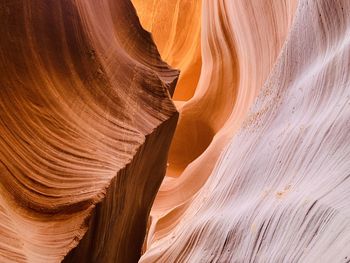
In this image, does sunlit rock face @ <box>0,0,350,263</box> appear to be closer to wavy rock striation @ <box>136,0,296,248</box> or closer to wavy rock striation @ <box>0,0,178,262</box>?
wavy rock striation @ <box>0,0,178,262</box>

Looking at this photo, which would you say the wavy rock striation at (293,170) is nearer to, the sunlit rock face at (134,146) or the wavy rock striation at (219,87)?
the sunlit rock face at (134,146)

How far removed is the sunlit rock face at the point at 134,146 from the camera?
954 mm

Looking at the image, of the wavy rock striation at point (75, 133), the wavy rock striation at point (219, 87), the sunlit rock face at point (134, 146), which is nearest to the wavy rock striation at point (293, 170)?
the sunlit rock face at point (134, 146)

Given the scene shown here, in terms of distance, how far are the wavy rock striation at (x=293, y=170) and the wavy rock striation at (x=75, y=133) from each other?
0.23 meters

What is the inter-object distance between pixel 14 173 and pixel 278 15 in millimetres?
1447

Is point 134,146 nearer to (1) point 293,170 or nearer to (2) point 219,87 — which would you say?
(1) point 293,170

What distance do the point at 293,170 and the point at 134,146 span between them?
369 mm

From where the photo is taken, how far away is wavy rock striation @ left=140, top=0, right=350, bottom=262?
2.90 ft

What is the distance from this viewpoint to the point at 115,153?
118 centimetres

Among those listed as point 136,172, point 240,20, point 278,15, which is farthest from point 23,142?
point 240,20

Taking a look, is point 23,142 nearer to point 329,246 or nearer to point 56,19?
point 56,19

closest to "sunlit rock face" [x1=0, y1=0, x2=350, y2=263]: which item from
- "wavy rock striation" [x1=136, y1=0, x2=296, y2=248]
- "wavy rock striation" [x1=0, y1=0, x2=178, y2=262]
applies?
"wavy rock striation" [x1=0, y1=0, x2=178, y2=262]

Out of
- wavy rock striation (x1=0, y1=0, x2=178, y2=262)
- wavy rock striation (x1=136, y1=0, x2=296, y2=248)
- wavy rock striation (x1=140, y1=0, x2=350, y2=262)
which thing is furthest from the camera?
wavy rock striation (x1=136, y1=0, x2=296, y2=248)

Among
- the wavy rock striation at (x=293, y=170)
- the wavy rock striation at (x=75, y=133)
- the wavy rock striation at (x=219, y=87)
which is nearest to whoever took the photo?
the wavy rock striation at (x=293, y=170)
